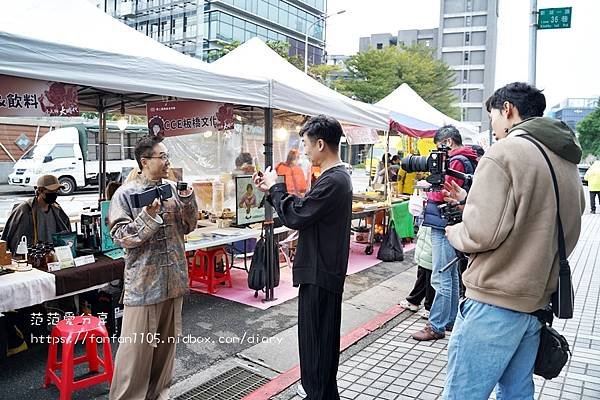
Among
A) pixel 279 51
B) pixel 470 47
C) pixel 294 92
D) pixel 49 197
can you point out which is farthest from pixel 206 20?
pixel 470 47

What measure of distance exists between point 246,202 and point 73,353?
296 cm

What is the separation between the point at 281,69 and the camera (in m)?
6.19

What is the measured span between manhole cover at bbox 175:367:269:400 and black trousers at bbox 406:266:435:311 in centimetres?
216

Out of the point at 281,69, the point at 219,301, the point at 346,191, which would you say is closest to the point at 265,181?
the point at 346,191

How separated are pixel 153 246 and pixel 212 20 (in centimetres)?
3974

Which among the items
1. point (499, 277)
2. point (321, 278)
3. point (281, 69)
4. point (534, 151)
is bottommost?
point (321, 278)

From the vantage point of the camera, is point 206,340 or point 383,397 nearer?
point 383,397

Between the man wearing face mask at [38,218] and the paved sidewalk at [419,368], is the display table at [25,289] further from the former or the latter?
the paved sidewalk at [419,368]

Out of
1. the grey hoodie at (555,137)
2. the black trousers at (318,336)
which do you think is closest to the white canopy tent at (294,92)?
the black trousers at (318,336)

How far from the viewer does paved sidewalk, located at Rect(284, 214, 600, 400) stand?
131 inches

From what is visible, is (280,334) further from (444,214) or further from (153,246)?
(444,214)

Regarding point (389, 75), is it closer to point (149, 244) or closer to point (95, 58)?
point (95, 58)

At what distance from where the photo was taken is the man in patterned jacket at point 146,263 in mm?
2695

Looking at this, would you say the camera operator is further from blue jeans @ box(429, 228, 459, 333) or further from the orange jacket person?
the orange jacket person
